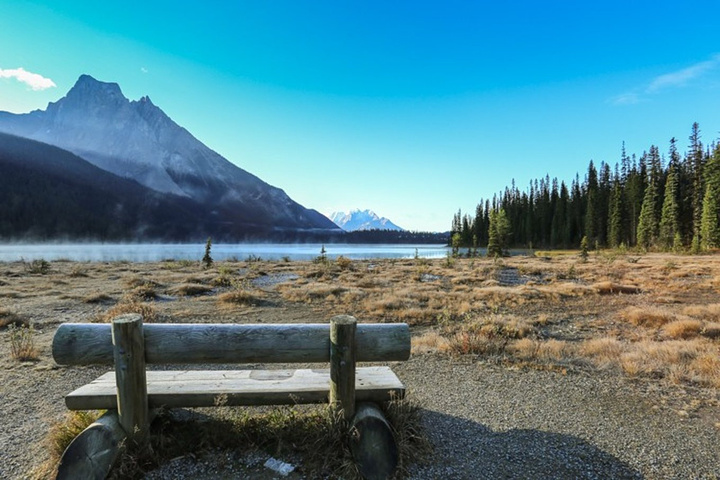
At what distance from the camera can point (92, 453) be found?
3182mm

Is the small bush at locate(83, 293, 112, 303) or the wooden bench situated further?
the small bush at locate(83, 293, 112, 303)

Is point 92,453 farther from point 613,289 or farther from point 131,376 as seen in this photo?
point 613,289

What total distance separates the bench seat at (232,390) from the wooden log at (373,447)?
0.35m

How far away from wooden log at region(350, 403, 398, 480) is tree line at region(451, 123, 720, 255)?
123 ft

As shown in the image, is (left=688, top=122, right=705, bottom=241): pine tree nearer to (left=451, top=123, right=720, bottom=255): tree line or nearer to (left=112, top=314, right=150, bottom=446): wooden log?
(left=451, top=123, right=720, bottom=255): tree line

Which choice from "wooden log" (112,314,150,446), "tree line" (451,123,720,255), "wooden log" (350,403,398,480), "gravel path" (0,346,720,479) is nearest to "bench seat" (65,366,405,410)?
"wooden log" (112,314,150,446)

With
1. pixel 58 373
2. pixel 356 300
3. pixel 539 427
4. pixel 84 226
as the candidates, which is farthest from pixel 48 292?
pixel 84 226

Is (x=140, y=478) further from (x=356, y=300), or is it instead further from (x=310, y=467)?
(x=356, y=300)

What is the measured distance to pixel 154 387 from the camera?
12.4 feet

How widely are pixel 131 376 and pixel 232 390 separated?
0.96 metres

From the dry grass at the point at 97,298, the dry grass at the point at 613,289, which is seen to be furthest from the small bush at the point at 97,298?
the dry grass at the point at 613,289

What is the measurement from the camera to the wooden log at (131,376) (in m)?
3.25

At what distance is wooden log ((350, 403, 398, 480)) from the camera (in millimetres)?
3449

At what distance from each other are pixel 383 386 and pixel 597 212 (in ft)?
269
